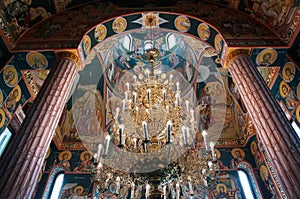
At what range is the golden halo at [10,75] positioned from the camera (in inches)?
245

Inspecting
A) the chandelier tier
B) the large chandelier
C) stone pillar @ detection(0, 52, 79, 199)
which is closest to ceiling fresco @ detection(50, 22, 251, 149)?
the large chandelier

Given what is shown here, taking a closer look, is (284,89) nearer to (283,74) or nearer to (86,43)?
(283,74)

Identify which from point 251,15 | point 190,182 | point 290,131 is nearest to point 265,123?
point 290,131

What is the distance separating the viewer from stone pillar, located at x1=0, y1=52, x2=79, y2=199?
367cm

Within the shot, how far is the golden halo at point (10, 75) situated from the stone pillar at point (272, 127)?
6.31 metres

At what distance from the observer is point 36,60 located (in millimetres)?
6664

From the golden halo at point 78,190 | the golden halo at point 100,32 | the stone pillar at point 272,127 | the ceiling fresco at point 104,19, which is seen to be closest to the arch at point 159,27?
the golden halo at point 100,32

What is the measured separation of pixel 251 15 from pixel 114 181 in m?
6.68

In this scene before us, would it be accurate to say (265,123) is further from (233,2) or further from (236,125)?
(236,125)

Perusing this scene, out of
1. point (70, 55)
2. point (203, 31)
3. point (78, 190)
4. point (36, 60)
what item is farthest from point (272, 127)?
point (78, 190)

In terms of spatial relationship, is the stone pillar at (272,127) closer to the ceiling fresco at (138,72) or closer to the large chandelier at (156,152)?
the large chandelier at (156,152)

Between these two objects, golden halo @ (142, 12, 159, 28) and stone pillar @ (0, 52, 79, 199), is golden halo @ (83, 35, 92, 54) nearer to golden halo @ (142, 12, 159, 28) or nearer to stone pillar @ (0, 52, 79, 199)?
stone pillar @ (0, 52, 79, 199)

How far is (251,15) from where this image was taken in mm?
7297

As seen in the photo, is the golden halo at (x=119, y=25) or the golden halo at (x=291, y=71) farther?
the golden halo at (x=119, y=25)
